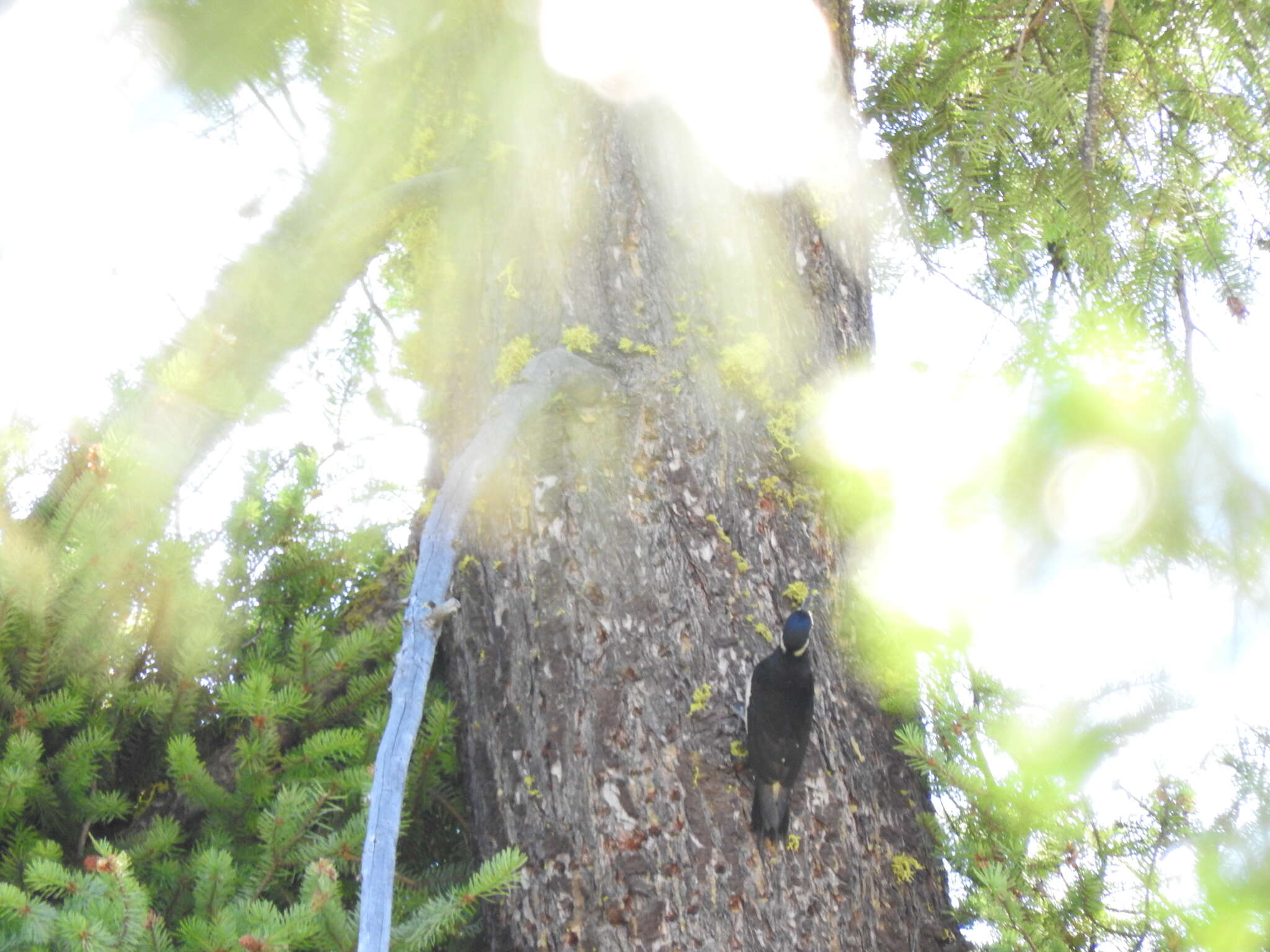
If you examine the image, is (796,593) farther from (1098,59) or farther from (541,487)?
(1098,59)

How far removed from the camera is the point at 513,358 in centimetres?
223

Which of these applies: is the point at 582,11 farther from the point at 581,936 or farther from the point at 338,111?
the point at 581,936

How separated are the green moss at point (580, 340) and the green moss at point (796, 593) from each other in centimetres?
69

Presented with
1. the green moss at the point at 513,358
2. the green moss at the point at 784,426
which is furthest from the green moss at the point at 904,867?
the green moss at the point at 513,358

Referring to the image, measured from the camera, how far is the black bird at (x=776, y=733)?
1.72m

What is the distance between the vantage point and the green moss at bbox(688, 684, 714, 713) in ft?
5.97

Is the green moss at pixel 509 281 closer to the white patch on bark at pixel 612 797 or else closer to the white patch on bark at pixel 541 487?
the white patch on bark at pixel 541 487

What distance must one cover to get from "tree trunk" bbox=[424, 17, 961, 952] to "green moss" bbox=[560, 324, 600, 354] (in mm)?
19

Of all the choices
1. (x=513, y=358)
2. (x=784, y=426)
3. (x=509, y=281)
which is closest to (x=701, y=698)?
(x=784, y=426)

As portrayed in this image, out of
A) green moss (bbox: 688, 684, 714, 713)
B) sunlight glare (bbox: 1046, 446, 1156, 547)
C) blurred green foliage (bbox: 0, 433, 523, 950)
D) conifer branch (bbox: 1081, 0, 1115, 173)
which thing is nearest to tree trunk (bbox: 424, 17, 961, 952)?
green moss (bbox: 688, 684, 714, 713)

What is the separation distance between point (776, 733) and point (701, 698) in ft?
0.58

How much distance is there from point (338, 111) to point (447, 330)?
745 millimetres

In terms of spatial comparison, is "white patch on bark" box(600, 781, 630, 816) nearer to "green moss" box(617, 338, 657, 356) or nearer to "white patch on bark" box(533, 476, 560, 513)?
"white patch on bark" box(533, 476, 560, 513)

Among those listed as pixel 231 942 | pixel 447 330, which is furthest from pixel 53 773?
pixel 447 330
